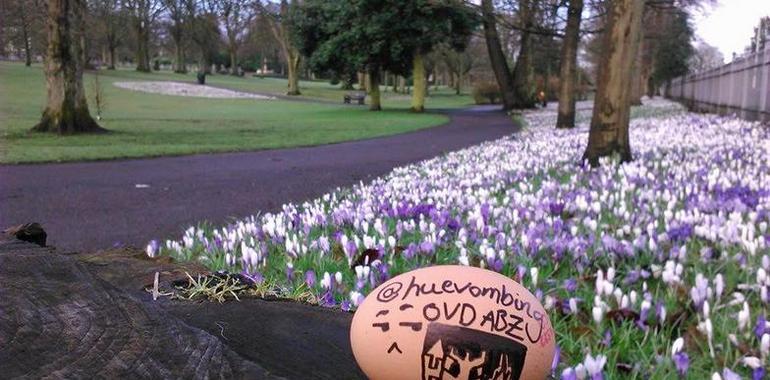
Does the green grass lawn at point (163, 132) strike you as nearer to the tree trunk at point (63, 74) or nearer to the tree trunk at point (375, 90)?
the tree trunk at point (63, 74)

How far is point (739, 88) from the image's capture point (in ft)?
85.1

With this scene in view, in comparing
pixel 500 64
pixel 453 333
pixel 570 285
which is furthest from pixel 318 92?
pixel 453 333

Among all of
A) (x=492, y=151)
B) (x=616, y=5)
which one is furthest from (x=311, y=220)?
(x=492, y=151)

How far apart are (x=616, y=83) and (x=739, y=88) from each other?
17.3 meters

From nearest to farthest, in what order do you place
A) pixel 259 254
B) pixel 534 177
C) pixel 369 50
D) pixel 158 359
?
pixel 158 359, pixel 259 254, pixel 534 177, pixel 369 50

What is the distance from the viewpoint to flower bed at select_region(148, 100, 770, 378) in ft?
11.0

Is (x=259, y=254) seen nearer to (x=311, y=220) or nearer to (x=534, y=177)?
(x=311, y=220)

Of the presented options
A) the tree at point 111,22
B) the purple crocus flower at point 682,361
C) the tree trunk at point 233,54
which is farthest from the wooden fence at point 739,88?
the tree trunk at point 233,54

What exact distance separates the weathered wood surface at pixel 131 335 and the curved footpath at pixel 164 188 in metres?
4.24

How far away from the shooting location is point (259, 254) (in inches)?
198

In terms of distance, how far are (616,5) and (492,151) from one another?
388cm

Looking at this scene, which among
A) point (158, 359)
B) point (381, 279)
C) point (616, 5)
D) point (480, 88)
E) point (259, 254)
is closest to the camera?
point (158, 359)

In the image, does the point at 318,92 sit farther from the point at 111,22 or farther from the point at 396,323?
the point at 396,323

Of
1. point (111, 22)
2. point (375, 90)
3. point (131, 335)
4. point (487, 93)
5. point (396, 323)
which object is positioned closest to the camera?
point (131, 335)
